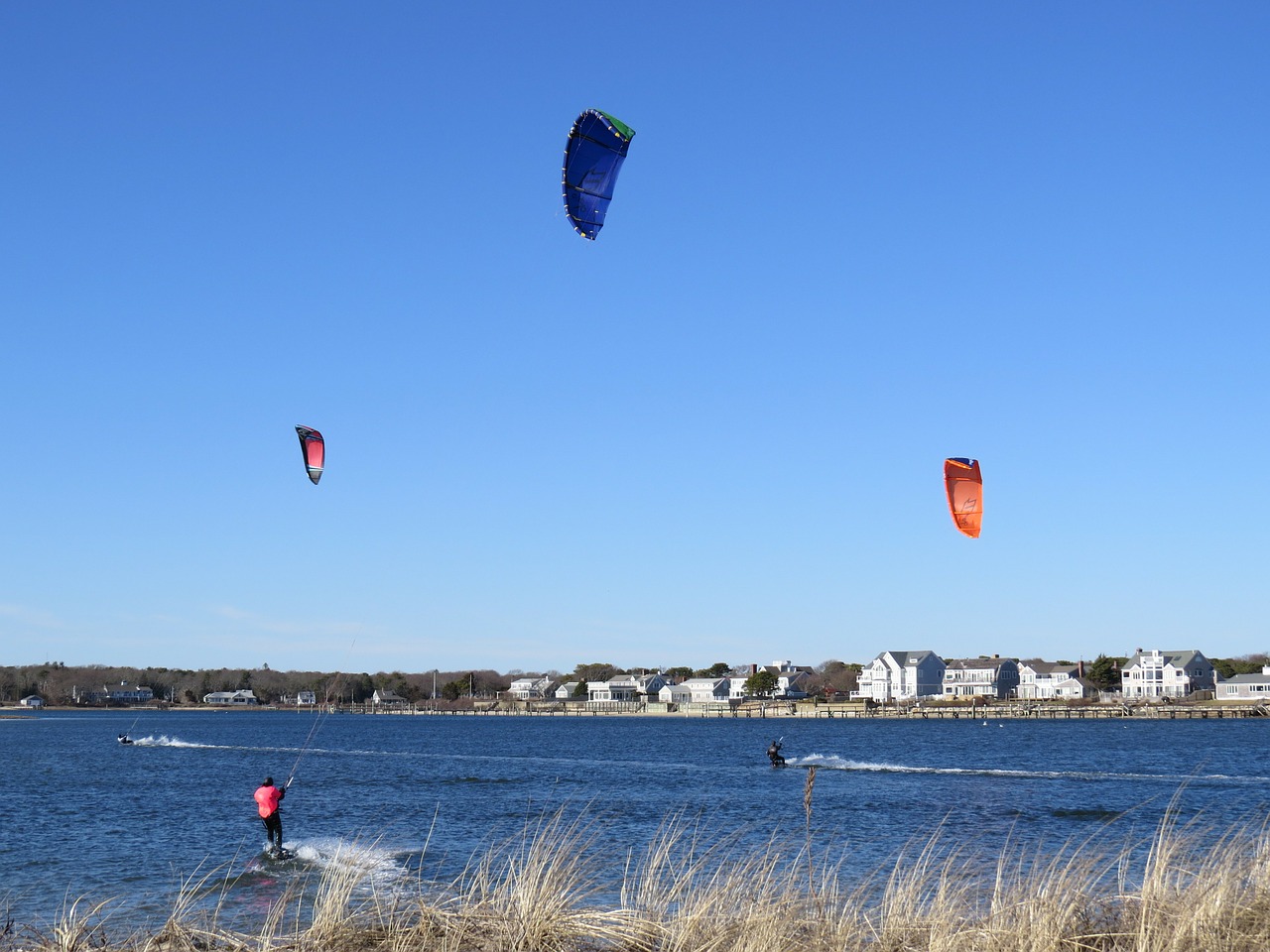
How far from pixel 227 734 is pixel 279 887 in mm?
92260

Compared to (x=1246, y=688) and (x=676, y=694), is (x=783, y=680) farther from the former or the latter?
(x=1246, y=688)

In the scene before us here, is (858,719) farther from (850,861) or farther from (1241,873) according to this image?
(1241,873)

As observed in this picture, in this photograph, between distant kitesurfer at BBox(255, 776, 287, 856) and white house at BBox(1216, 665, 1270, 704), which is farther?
white house at BBox(1216, 665, 1270, 704)

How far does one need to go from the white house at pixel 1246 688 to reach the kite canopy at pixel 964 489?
4960 inches

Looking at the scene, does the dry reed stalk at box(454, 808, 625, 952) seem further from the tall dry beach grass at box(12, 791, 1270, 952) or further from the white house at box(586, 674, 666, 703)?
the white house at box(586, 674, 666, 703)

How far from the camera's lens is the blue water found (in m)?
23.2

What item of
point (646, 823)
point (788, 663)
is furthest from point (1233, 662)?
point (646, 823)

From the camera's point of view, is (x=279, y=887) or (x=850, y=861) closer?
(x=279, y=887)

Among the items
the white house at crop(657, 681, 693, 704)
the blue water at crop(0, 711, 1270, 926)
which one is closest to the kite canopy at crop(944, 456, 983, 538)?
the blue water at crop(0, 711, 1270, 926)

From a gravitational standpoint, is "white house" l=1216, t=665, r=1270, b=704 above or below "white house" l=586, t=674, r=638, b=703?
above

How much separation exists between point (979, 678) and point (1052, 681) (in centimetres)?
879

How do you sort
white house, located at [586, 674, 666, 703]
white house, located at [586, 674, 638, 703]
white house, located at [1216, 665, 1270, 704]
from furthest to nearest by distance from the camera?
white house, located at [586, 674, 638, 703]
white house, located at [586, 674, 666, 703]
white house, located at [1216, 665, 1270, 704]

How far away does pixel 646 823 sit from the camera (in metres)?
31.1

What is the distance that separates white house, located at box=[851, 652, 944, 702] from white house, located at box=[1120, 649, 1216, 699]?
21.5 metres
